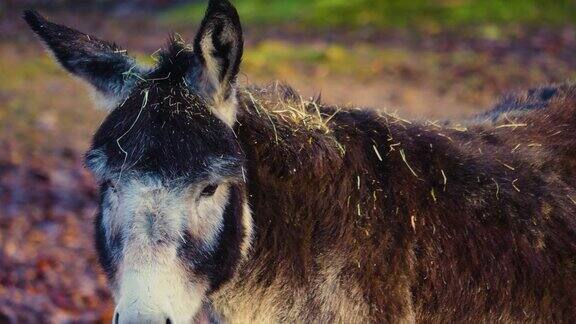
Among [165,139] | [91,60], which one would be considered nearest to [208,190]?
[165,139]

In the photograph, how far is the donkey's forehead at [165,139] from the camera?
152 inches

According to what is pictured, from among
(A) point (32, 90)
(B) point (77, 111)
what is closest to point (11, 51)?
(A) point (32, 90)

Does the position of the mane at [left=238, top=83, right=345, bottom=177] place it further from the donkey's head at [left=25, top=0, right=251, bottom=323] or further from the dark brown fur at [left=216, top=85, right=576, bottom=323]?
the donkey's head at [left=25, top=0, right=251, bottom=323]

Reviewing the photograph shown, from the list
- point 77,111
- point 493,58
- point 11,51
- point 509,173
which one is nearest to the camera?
point 509,173

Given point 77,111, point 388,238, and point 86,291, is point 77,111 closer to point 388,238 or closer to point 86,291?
point 86,291

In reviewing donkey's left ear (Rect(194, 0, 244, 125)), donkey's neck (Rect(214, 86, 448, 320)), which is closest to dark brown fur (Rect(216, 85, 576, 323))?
donkey's neck (Rect(214, 86, 448, 320))

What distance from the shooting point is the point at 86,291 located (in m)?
7.68

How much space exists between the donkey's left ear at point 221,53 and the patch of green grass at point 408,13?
1846cm

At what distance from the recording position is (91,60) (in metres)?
4.32

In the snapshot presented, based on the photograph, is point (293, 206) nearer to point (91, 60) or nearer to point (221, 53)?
point (221, 53)

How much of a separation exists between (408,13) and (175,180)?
67.0 ft

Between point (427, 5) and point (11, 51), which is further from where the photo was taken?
point (427, 5)

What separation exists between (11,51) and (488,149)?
56.1 ft

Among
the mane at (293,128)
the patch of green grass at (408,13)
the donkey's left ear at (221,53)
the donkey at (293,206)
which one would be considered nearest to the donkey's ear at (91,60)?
the donkey at (293,206)
